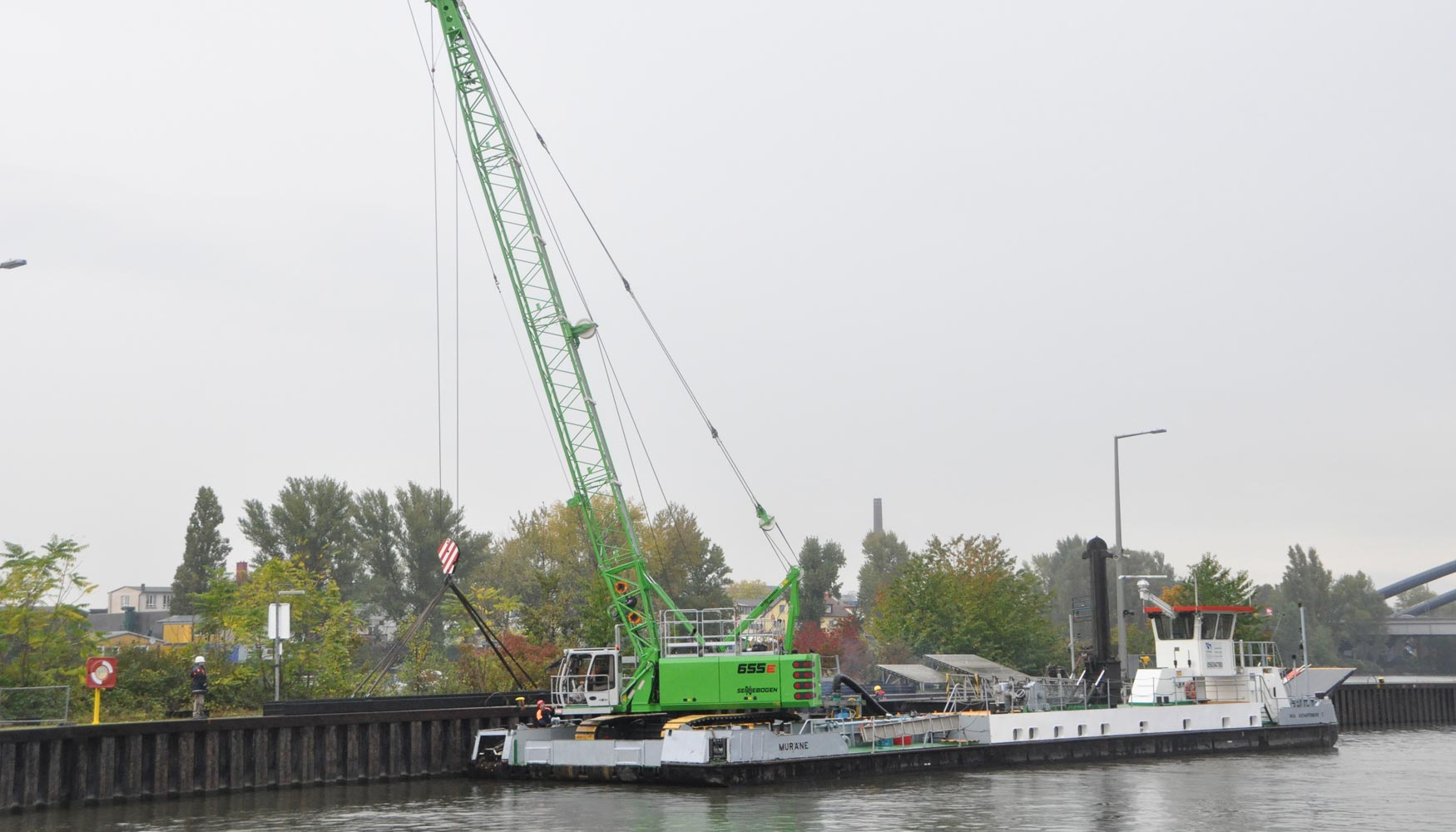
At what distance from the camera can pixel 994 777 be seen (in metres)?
38.9

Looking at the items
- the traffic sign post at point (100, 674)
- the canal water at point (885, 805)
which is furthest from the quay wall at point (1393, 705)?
the traffic sign post at point (100, 674)

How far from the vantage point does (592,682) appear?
4153 centimetres

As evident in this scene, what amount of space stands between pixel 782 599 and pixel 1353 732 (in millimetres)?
37968

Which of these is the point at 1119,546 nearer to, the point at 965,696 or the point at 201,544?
the point at 965,696

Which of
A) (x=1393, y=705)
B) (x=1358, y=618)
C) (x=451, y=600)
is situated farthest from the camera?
(x=1358, y=618)

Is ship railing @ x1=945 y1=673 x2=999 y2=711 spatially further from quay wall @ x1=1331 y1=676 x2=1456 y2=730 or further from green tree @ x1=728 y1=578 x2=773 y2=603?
green tree @ x1=728 y1=578 x2=773 y2=603

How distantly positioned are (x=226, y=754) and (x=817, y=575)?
80128 millimetres

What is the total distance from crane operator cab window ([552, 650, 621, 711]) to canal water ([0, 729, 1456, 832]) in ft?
9.91

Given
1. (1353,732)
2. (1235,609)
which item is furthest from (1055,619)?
(1235,609)

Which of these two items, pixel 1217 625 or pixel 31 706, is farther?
pixel 1217 625

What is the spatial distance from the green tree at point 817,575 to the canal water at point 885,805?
68923 mm

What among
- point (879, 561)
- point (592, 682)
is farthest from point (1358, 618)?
point (592, 682)

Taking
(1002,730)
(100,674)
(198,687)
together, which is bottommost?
(1002,730)

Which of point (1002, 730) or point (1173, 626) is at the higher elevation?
point (1173, 626)
